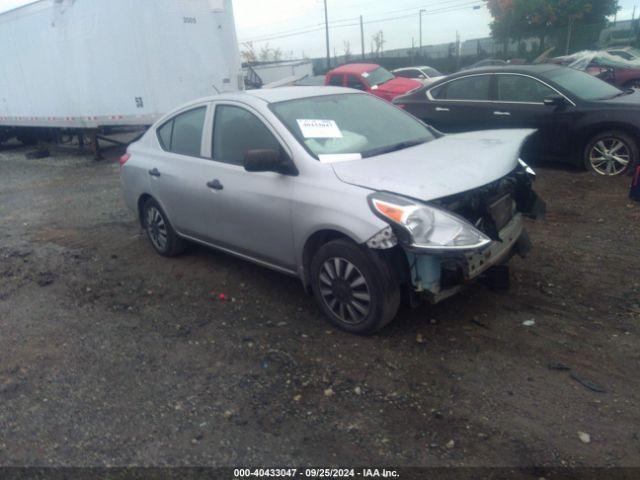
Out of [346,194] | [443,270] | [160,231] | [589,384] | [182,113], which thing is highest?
[182,113]

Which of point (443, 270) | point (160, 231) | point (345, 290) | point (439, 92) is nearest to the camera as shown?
point (443, 270)

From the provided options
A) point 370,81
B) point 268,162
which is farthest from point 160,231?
point 370,81

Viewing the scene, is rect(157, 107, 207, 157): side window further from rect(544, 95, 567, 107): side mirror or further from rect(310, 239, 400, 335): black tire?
rect(544, 95, 567, 107): side mirror

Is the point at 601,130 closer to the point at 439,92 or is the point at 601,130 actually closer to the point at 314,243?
the point at 439,92

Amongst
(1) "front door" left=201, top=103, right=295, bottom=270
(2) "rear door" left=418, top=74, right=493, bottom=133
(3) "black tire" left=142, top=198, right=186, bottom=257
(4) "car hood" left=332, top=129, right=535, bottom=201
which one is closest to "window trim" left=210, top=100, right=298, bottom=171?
(1) "front door" left=201, top=103, right=295, bottom=270

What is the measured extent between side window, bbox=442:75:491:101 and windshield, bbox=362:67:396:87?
6.13m

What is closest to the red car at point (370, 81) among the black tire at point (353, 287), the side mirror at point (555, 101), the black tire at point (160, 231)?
the side mirror at point (555, 101)

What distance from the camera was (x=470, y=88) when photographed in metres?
8.31

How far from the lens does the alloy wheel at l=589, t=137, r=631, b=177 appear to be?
698cm

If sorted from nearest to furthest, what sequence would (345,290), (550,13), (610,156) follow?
1. (345,290)
2. (610,156)
3. (550,13)

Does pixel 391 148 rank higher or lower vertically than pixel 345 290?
higher

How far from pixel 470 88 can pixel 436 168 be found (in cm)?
512

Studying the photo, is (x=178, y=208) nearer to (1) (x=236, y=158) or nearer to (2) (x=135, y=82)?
(1) (x=236, y=158)

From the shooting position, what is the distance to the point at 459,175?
12.0ft
